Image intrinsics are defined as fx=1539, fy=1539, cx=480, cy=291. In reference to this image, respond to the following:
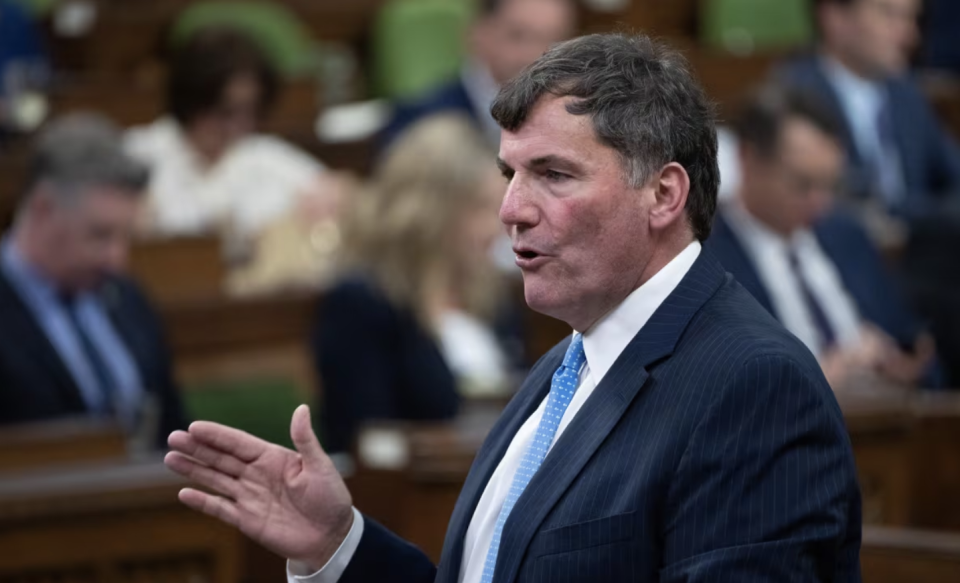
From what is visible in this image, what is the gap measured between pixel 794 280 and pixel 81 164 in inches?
74.7

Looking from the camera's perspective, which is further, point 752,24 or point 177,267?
point 752,24

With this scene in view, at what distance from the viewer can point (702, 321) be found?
1541mm

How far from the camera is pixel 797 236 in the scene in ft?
13.9

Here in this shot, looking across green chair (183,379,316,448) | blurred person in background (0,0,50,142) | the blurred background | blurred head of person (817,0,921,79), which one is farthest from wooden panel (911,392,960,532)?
blurred person in background (0,0,50,142)

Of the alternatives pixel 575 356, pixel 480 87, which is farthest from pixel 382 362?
pixel 575 356

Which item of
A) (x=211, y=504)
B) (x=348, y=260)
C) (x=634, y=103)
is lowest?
(x=348, y=260)

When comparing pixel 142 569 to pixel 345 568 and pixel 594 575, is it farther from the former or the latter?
pixel 594 575

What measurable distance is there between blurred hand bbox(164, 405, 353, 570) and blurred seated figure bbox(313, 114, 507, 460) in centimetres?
200

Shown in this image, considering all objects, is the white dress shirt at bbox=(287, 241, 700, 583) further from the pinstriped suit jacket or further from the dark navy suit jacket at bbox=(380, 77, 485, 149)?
the dark navy suit jacket at bbox=(380, 77, 485, 149)

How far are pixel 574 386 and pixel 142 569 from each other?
4.96 ft

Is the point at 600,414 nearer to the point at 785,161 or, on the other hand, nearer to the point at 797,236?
the point at 785,161

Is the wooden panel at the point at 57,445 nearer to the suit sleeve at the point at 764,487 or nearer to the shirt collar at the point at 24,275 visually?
the shirt collar at the point at 24,275

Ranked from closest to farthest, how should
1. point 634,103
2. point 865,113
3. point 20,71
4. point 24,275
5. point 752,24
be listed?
point 634,103 → point 24,275 → point 865,113 → point 20,71 → point 752,24

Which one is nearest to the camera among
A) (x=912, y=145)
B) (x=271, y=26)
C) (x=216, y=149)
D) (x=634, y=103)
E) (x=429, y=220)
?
(x=634, y=103)
